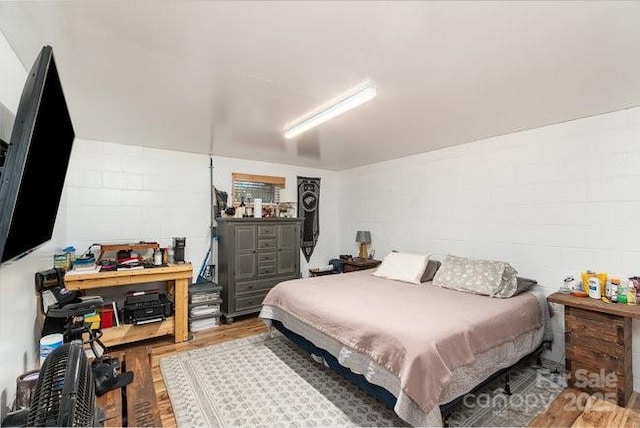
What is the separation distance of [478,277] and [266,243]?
2741 millimetres

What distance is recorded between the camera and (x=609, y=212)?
2.50 m

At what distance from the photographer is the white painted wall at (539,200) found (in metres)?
2.45

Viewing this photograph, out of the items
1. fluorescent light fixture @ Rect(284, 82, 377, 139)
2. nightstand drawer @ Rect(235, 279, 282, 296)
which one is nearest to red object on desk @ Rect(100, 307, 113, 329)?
nightstand drawer @ Rect(235, 279, 282, 296)

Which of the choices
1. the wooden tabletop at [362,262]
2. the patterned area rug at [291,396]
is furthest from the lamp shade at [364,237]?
the patterned area rug at [291,396]

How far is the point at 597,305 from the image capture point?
2203 mm

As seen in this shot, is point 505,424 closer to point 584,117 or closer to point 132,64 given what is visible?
point 584,117

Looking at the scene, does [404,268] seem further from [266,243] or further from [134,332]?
[134,332]

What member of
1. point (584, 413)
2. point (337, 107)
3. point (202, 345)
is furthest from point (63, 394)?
point (584, 413)

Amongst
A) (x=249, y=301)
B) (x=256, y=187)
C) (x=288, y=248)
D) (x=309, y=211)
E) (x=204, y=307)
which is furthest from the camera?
(x=309, y=211)

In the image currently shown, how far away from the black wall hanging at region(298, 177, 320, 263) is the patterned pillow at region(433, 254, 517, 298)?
8.18ft

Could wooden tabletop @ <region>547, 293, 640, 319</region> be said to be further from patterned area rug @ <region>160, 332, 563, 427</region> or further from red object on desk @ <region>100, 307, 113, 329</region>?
red object on desk @ <region>100, 307, 113, 329</region>

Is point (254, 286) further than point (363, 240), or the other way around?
point (363, 240)

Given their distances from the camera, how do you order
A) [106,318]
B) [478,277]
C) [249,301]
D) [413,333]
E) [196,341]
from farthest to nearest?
[249,301]
[196,341]
[106,318]
[478,277]
[413,333]

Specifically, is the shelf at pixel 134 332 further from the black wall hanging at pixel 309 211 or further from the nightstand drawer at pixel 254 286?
the black wall hanging at pixel 309 211
